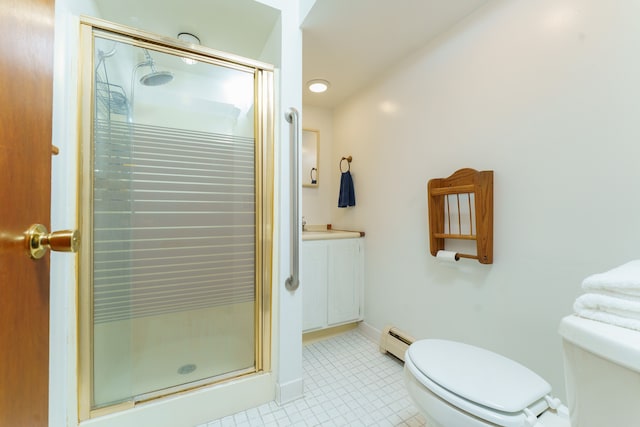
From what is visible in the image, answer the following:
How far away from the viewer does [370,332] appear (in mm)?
2055

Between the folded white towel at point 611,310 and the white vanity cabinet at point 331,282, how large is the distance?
153 cm

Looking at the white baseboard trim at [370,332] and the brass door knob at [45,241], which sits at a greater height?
the brass door knob at [45,241]

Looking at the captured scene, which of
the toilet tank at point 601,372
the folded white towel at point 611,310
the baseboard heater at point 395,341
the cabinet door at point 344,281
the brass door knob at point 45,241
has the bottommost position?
the baseboard heater at point 395,341

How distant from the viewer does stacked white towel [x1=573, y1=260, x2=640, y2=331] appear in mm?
427

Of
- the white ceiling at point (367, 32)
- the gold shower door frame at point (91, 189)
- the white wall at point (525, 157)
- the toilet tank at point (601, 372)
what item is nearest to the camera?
the toilet tank at point (601, 372)

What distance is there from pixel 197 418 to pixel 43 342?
3.25 feet

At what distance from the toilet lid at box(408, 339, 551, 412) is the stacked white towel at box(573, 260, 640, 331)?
1.39 feet

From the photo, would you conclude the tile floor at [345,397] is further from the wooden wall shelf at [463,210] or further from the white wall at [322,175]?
the white wall at [322,175]

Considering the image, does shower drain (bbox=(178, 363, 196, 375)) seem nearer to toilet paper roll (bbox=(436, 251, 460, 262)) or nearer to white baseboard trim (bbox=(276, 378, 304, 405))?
white baseboard trim (bbox=(276, 378, 304, 405))

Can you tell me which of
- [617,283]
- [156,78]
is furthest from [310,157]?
[617,283]

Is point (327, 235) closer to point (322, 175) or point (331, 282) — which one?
point (331, 282)

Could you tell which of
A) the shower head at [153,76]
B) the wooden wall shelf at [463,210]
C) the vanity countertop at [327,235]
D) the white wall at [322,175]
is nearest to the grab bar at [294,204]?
the vanity countertop at [327,235]

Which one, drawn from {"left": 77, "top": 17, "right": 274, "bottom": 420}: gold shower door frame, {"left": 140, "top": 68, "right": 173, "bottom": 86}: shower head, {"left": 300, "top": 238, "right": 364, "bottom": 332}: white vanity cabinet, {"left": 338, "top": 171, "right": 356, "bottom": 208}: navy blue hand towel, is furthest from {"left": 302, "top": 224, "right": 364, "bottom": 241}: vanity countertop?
{"left": 140, "top": 68, "right": 173, "bottom": 86}: shower head

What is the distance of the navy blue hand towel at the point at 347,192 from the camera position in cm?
225
